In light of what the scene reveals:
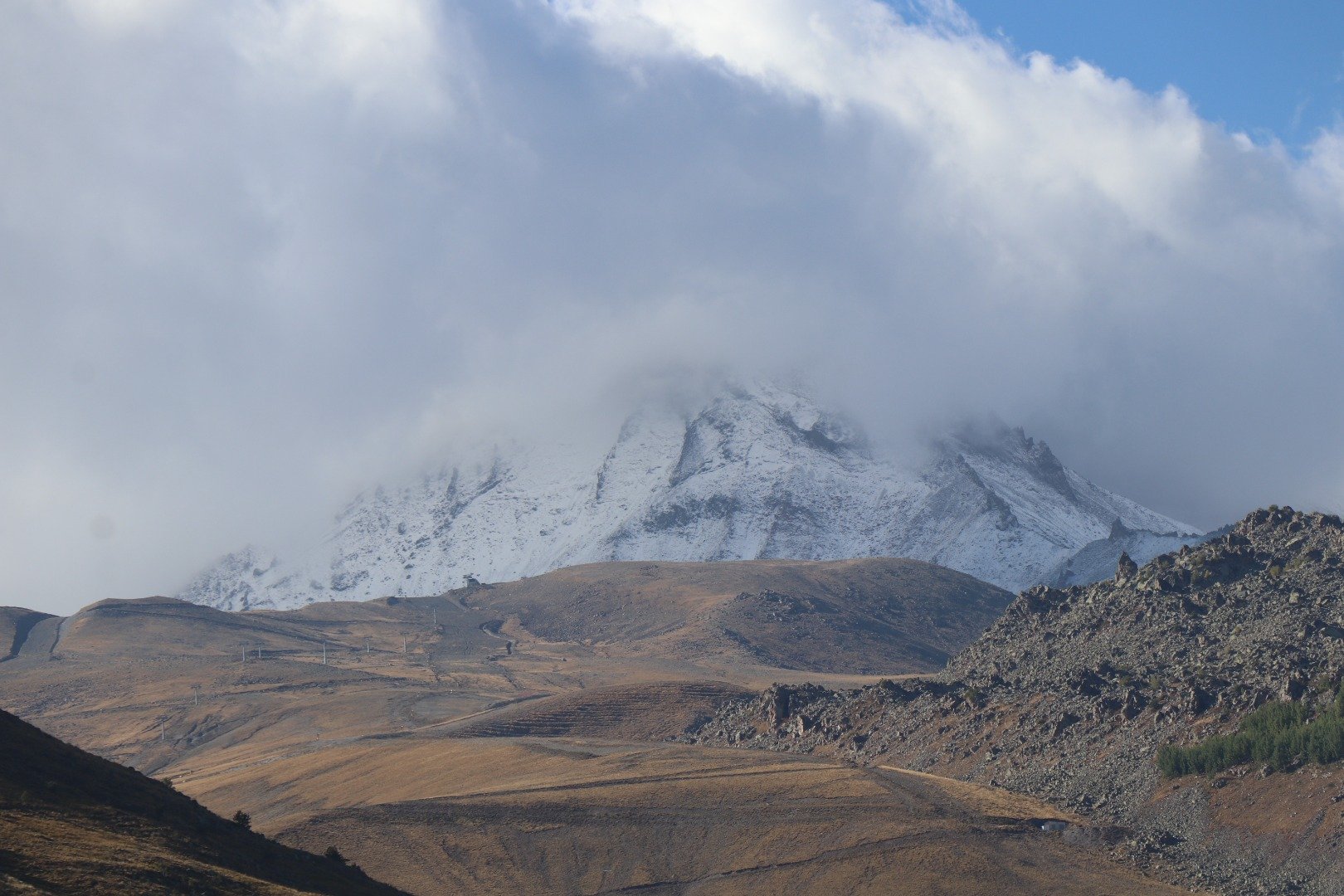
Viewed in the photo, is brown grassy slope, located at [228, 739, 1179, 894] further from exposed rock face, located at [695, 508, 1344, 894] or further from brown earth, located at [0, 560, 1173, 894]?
exposed rock face, located at [695, 508, 1344, 894]

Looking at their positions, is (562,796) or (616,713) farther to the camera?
(616,713)

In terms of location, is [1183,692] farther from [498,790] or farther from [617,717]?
[617,717]

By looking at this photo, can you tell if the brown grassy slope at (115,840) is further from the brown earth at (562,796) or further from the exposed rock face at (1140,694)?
the exposed rock face at (1140,694)

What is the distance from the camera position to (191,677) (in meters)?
170

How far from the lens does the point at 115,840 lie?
42.4m

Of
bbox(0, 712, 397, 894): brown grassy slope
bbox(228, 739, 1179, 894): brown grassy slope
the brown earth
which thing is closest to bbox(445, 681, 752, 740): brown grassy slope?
the brown earth

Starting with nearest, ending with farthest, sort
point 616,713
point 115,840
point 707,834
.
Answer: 1. point 115,840
2. point 707,834
3. point 616,713

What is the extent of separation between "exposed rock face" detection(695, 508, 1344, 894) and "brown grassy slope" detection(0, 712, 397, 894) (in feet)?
140

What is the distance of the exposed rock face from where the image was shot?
75.8 metres

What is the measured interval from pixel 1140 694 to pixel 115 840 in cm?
6535

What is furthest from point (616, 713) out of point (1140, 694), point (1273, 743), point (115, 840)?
point (115, 840)

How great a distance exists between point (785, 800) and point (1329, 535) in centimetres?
4414

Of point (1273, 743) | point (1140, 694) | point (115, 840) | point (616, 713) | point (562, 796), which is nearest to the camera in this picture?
point (115, 840)

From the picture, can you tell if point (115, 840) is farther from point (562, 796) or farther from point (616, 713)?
point (616, 713)
